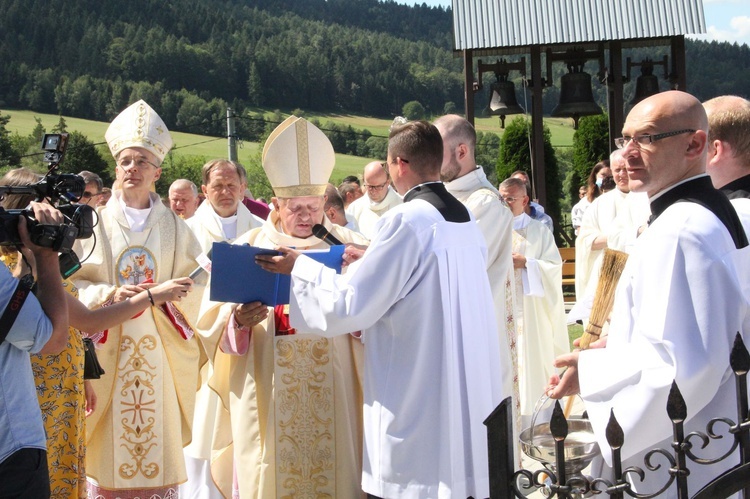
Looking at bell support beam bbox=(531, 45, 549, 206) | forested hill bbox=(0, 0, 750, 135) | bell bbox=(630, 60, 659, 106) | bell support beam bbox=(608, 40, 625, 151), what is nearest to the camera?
bell bbox=(630, 60, 659, 106)

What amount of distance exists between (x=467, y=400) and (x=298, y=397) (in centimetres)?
88

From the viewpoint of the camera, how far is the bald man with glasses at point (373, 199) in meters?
9.80

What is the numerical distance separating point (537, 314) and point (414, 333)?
4.39 m

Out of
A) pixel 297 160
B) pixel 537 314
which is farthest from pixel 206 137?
pixel 297 160

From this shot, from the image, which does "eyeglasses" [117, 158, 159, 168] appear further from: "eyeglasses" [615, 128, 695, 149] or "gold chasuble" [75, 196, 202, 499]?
"eyeglasses" [615, 128, 695, 149]

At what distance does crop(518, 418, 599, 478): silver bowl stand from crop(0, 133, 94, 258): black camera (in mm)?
1629

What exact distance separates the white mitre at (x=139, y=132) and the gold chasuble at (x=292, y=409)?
132 centimetres

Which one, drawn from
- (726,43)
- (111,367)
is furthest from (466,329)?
(726,43)

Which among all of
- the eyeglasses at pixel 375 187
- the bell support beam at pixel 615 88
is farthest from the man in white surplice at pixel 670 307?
the bell support beam at pixel 615 88

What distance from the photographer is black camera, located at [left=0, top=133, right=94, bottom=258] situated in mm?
3012

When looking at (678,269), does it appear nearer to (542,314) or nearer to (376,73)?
(542,314)

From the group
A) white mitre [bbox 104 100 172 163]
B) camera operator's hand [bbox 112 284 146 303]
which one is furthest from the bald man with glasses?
camera operator's hand [bbox 112 284 146 303]

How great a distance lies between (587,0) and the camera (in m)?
14.2

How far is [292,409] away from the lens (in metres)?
4.11
